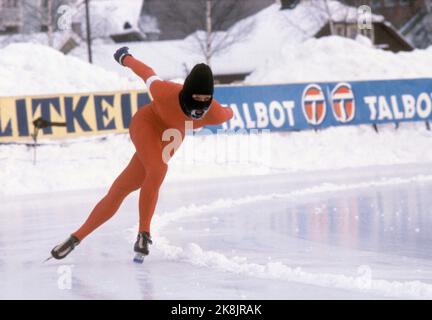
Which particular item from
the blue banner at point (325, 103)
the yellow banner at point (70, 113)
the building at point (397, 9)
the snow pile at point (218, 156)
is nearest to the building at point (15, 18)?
the building at point (397, 9)

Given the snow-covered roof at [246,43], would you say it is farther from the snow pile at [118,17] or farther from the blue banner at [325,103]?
the blue banner at [325,103]

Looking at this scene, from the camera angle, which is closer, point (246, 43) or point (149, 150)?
point (149, 150)

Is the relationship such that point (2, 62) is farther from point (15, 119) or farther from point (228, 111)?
point (228, 111)

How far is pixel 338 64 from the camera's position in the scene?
23.4 metres

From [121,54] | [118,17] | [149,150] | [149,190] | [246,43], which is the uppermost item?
[118,17]

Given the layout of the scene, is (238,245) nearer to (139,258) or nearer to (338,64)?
(139,258)

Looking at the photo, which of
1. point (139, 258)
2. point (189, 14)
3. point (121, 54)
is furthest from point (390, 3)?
point (139, 258)

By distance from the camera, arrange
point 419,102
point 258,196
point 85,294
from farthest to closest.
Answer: point 419,102
point 258,196
point 85,294

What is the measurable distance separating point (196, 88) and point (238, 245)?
6.25ft

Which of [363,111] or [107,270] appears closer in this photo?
[107,270]

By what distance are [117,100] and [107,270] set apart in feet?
35.2

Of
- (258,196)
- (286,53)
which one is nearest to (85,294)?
(258,196)

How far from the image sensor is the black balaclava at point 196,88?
6602mm

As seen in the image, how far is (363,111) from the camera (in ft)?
65.4
